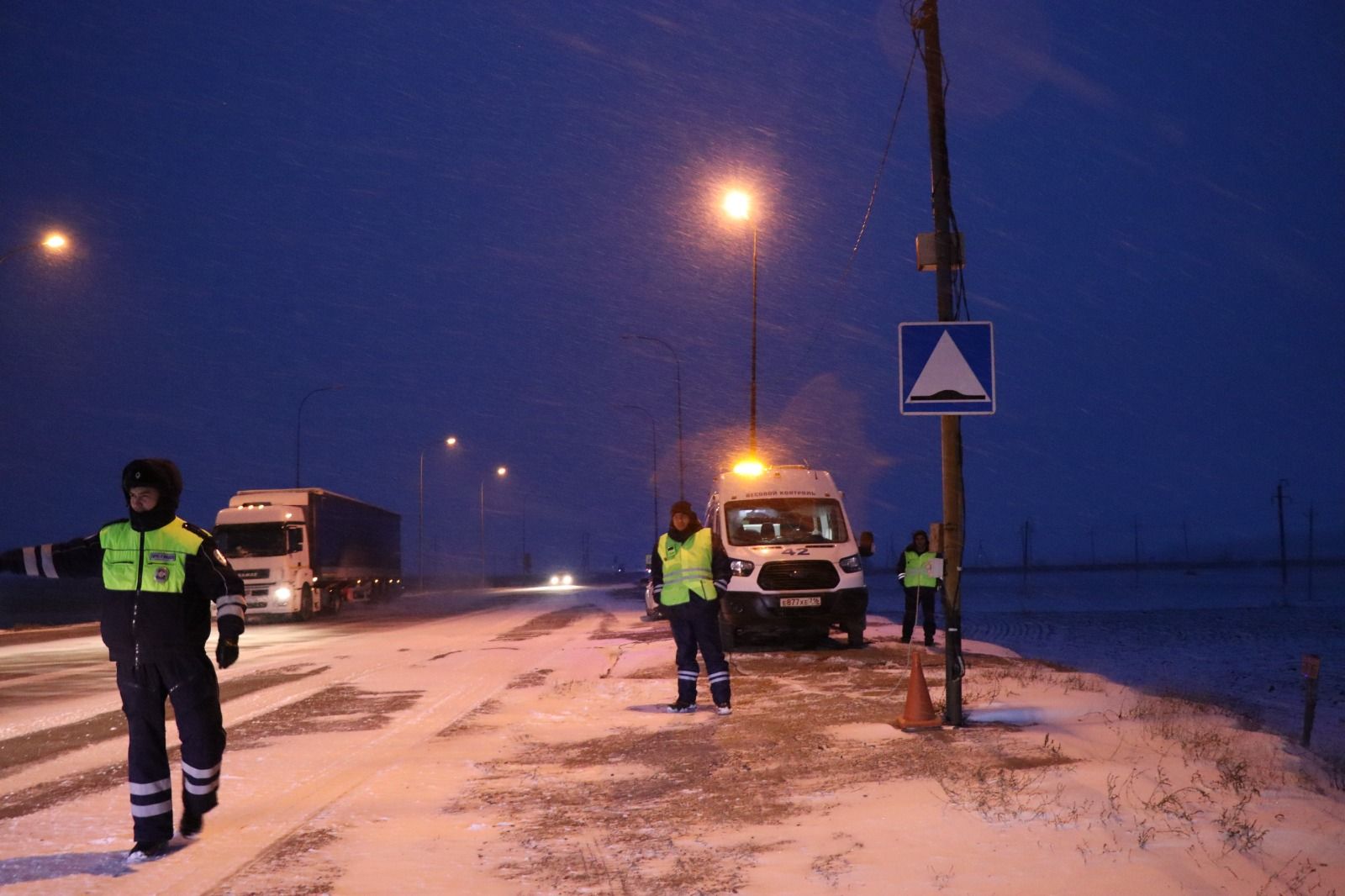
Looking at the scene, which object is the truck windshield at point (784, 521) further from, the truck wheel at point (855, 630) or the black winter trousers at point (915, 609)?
the black winter trousers at point (915, 609)

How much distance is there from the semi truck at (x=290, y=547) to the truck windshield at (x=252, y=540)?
0.02 metres

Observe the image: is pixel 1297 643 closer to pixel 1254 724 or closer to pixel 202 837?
pixel 1254 724

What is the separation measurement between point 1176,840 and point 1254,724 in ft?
18.6

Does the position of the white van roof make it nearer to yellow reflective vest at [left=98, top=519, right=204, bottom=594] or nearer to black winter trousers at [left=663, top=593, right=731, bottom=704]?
black winter trousers at [left=663, top=593, right=731, bottom=704]

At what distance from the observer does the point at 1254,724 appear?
1068 centimetres

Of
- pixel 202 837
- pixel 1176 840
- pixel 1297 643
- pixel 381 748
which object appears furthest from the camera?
pixel 1297 643

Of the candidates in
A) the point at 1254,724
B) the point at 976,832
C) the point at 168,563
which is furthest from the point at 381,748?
the point at 1254,724

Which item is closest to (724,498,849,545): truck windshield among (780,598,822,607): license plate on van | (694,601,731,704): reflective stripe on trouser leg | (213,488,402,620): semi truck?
(780,598,822,607): license plate on van

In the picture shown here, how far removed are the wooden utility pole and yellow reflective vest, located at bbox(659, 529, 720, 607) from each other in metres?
2.20

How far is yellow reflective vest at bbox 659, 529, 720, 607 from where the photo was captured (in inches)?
429

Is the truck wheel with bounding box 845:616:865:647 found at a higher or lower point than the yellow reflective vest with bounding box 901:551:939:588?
lower

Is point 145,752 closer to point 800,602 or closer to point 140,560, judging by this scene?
point 140,560

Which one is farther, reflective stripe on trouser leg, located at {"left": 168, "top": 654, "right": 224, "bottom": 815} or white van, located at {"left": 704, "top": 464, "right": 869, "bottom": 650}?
white van, located at {"left": 704, "top": 464, "right": 869, "bottom": 650}

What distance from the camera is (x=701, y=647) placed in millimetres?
10844
